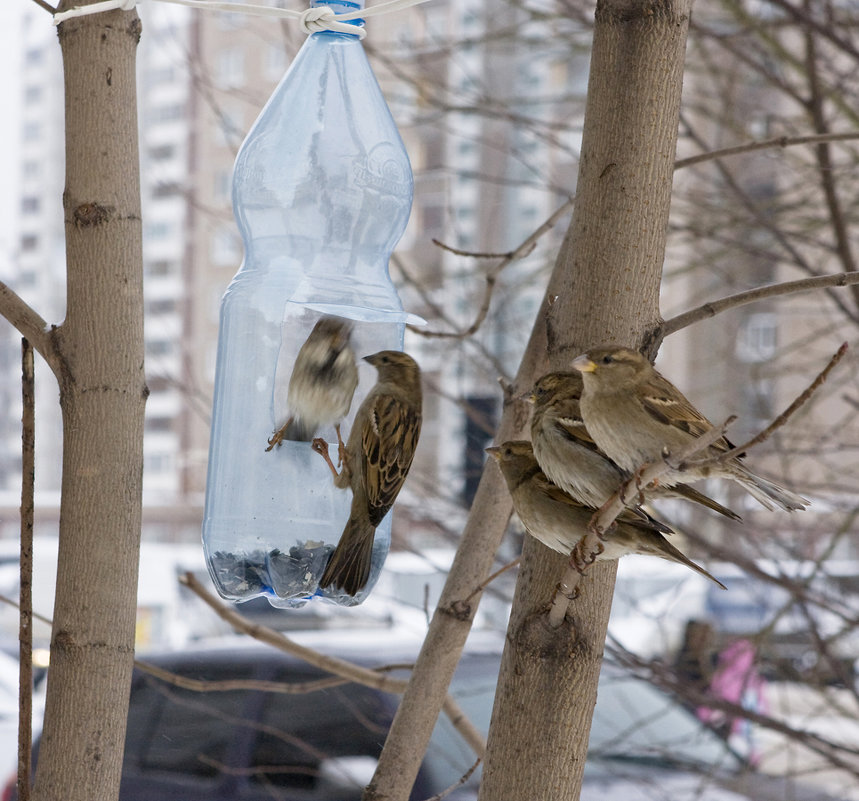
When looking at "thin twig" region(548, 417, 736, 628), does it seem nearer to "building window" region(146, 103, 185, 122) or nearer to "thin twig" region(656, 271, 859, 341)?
"thin twig" region(656, 271, 859, 341)

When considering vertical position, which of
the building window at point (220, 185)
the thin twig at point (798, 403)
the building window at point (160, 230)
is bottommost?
the thin twig at point (798, 403)

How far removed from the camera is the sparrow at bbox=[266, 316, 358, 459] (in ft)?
5.53

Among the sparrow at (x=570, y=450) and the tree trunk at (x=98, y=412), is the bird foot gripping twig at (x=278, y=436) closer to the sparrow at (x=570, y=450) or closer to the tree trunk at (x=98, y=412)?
the tree trunk at (x=98, y=412)

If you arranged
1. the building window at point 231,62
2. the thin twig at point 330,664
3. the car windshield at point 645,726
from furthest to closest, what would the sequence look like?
the building window at point 231,62, the car windshield at point 645,726, the thin twig at point 330,664

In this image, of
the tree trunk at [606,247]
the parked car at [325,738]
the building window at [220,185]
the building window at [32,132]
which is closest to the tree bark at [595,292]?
the tree trunk at [606,247]

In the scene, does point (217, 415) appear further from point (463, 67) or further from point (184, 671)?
point (184, 671)

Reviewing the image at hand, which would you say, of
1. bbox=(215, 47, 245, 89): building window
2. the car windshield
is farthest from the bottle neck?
bbox=(215, 47, 245, 89): building window

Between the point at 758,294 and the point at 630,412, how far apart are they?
270 mm

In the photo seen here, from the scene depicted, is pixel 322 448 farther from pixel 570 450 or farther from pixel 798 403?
pixel 798 403

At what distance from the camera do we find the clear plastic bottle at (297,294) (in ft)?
5.88

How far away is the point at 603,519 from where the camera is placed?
1.21 metres

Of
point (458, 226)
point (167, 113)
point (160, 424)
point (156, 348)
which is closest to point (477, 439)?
point (458, 226)

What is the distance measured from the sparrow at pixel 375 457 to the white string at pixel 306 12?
0.49 meters

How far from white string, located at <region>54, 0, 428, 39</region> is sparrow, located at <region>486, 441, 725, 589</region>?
66cm
